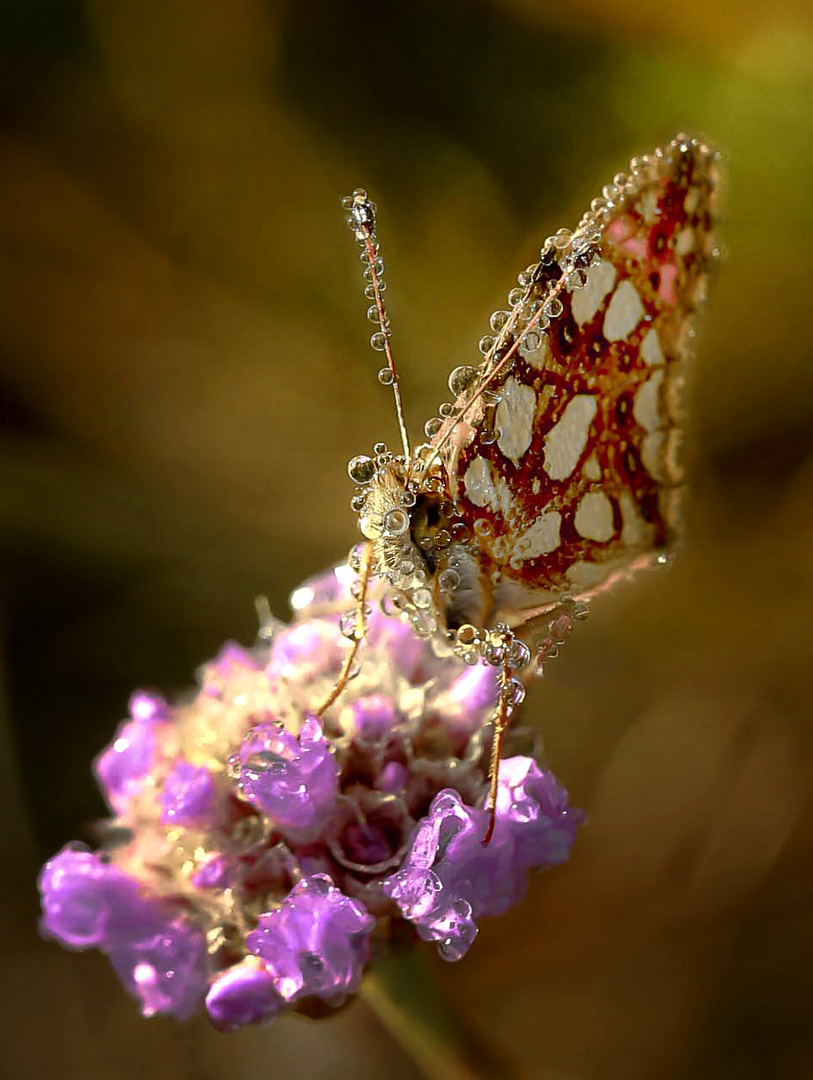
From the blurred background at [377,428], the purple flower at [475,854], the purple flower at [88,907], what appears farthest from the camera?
the blurred background at [377,428]

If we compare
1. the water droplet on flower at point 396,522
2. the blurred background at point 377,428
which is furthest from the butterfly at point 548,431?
the blurred background at point 377,428

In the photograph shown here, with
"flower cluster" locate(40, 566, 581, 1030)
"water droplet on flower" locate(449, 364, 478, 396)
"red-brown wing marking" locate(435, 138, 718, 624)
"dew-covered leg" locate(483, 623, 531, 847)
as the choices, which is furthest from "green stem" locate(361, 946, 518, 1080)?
"water droplet on flower" locate(449, 364, 478, 396)

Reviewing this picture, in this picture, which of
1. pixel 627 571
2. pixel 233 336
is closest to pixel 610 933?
pixel 627 571

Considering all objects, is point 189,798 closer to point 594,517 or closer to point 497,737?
point 497,737

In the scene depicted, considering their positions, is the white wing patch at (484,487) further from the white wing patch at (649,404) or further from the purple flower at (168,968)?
the purple flower at (168,968)

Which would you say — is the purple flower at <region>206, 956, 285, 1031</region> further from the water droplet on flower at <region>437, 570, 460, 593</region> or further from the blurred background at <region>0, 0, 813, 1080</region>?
the blurred background at <region>0, 0, 813, 1080</region>

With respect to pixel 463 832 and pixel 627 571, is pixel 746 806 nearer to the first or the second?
pixel 627 571
